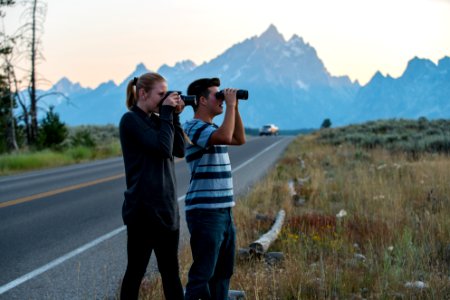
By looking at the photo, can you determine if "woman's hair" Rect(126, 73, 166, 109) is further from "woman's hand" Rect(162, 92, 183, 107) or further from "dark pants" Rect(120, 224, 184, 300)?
"dark pants" Rect(120, 224, 184, 300)

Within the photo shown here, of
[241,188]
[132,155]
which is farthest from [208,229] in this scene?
[241,188]

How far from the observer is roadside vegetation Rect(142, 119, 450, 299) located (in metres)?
4.19

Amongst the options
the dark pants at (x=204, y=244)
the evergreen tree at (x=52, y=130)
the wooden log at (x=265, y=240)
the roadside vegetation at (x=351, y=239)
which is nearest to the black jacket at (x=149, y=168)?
the dark pants at (x=204, y=244)

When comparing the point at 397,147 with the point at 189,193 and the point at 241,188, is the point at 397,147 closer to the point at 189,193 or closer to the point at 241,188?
the point at 241,188

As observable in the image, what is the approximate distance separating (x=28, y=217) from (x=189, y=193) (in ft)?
19.3

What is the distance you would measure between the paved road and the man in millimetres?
1420

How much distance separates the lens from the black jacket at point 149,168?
10.3ft

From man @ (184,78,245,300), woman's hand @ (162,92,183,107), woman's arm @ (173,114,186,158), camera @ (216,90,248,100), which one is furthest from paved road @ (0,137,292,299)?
camera @ (216,90,248,100)

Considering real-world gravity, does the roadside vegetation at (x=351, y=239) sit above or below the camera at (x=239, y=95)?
below

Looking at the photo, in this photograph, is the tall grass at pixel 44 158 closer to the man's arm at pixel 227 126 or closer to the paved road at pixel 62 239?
the paved road at pixel 62 239

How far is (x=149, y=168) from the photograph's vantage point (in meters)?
3.18

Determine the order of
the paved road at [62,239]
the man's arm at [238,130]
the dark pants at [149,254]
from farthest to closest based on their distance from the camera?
the paved road at [62,239]
the man's arm at [238,130]
the dark pants at [149,254]

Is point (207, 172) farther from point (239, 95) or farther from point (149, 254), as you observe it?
point (149, 254)

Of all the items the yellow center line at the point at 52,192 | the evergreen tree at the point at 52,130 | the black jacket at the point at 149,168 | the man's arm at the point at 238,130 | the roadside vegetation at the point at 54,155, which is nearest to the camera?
the black jacket at the point at 149,168
